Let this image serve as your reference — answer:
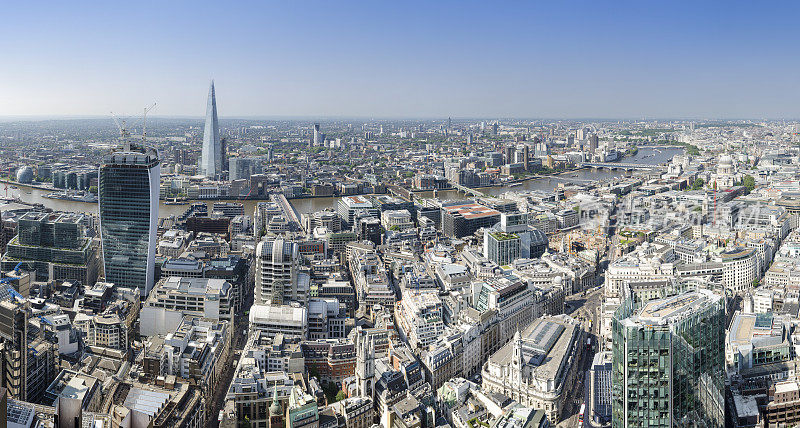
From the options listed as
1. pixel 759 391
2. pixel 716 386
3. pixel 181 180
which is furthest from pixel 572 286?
pixel 181 180

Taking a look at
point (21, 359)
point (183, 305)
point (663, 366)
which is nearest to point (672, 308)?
point (663, 366)

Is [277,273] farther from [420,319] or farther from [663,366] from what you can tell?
[663,366]

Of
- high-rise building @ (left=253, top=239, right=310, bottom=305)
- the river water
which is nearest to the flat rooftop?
high-rise building @ (left=253, top=239, right=310, bottom=305)

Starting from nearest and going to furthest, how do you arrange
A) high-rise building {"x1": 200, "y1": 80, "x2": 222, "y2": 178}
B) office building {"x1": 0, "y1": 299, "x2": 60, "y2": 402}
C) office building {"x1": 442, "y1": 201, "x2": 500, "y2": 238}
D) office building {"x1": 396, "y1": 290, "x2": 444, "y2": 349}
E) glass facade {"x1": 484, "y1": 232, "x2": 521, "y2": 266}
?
1. office building {"x1": 0, "y1": 299, "x2": 60, "y2": 402}
2. office building {"x1": 396, "y1": 290, "x2": 444, "y2": 349}
3. glass facade {"x1": 484, "y1": 232, "x2": 521, "y2": 266}
4. office building {"x1": 442, "y1": 201, "x2": 500, "y2": 238}
5. high-rise building {"x1": 200, "y1": 80, "x2": 222, "y2": 178}

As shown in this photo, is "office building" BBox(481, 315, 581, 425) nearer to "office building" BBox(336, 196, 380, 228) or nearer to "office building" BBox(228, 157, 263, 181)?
"office building" BBox(336, 196, 380, 228)

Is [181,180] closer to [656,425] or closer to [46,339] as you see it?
[46,339]
